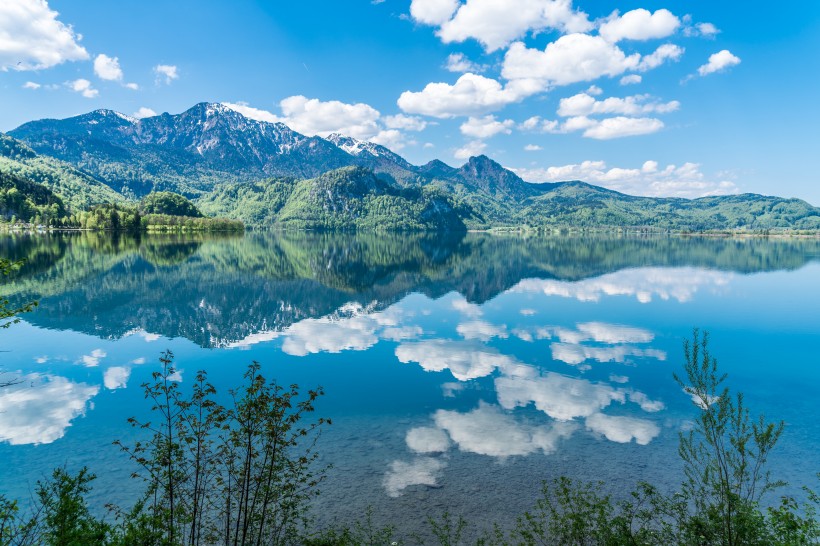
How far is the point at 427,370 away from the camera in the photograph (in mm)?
41312

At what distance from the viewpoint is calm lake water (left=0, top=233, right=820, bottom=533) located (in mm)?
23328

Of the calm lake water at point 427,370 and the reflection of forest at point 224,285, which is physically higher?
the reflection of forest at point 224,285

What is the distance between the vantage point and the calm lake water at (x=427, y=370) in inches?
918

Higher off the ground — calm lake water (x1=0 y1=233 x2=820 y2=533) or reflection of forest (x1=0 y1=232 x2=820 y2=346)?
reflection of forest (x1=0 y1=232 x2=820 y2=346)

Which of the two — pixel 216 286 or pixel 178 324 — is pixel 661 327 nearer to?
pixel 178 324

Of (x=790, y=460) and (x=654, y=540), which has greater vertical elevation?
Result: (x=654, y=540)

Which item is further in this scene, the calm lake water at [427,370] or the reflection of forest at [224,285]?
the reflection of forest at [224,285]

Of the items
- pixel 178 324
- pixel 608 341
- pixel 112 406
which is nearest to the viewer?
pixel 112 406

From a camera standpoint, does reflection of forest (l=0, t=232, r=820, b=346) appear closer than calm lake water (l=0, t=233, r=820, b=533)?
No

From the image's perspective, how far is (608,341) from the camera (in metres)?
52.2

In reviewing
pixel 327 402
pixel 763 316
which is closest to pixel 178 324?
pixel 327 402

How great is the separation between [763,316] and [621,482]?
6522 cm

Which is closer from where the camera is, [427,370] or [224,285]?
[427,370]

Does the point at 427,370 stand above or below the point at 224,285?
below
